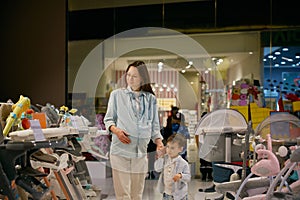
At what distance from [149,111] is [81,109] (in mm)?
1592

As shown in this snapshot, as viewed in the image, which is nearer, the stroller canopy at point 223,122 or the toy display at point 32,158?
the toy display at point 32,158

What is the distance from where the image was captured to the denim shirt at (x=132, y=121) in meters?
2.93

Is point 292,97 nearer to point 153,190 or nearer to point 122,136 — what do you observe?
point 153,190

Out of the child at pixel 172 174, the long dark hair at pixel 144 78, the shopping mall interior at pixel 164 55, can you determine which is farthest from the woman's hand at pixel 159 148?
the shopping mall interior at pixel 164 55

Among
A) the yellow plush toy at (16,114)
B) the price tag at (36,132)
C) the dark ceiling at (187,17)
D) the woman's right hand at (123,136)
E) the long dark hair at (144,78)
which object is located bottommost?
the woman's right hand at (123,136)

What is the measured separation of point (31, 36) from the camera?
15.3 ft

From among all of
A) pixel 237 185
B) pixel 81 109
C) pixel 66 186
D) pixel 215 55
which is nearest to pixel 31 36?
pixel 81 109

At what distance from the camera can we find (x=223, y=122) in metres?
3.53

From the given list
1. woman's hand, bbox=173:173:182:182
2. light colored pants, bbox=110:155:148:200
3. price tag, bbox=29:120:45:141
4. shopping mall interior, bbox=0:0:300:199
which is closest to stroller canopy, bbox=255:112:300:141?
shopping mall interior, bbox=0:0:300:199

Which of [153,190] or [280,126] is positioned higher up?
[280,126]

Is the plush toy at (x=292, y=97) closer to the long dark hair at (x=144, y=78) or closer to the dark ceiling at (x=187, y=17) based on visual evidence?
the dark ceiling at (x=187, y=17)

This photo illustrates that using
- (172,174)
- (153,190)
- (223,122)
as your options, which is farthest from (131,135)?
(223,122)

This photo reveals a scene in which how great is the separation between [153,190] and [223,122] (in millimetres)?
911

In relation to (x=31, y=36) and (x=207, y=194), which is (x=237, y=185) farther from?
(x=31, y=36)
